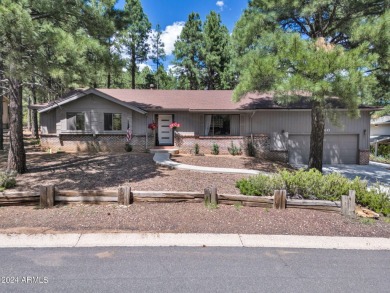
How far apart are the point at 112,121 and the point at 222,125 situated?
7024 mm

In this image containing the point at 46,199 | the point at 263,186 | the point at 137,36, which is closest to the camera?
the point at 46,199

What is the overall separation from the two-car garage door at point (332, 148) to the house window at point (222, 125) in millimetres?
3497

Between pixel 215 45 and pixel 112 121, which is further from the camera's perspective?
pixel 215 45

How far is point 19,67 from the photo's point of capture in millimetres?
6484

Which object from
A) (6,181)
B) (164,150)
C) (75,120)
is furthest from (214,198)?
(75,120)

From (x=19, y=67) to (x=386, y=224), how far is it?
382 inches

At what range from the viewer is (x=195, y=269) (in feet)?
11.9

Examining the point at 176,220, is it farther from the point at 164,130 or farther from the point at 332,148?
the point at 332,148

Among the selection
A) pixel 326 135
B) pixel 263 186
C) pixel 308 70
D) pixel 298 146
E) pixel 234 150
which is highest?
pixel 308 70

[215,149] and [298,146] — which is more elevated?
[298,146]

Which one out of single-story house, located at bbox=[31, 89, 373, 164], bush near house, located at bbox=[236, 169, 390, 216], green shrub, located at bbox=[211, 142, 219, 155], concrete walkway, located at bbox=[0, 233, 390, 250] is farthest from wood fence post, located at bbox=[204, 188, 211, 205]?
single-story house, located at bbox=[31, 89, 373, 164]

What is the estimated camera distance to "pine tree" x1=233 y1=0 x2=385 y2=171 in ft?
24.6

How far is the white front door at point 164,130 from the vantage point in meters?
16.7

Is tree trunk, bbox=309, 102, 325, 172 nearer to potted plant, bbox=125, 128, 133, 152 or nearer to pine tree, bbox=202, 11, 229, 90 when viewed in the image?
potted plant, bbox=125, 128, 133, 152
